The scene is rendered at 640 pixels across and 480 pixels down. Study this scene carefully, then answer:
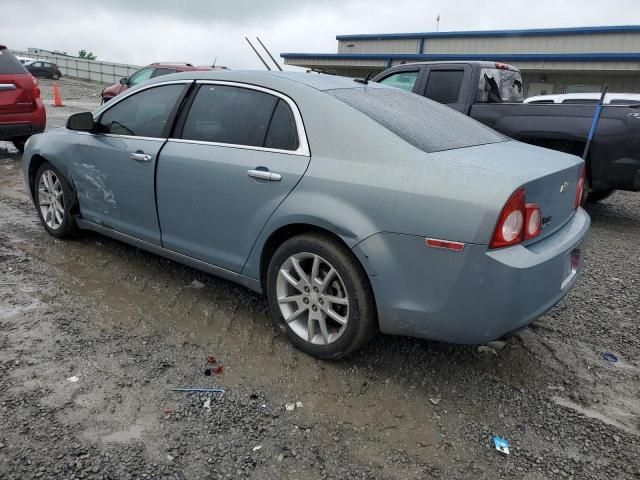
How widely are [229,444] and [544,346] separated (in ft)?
6.95

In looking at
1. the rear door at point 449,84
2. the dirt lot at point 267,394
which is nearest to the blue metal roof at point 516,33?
the rear door at point 449,84

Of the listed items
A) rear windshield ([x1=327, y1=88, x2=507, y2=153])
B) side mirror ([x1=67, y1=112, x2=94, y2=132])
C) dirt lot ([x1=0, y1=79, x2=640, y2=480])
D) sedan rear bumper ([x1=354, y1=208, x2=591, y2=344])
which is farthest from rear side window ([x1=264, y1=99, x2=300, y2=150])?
side mirror ([x1=67, y1=112, x2=94, y2=132])

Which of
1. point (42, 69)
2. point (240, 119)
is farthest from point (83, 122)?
point (42, 69)

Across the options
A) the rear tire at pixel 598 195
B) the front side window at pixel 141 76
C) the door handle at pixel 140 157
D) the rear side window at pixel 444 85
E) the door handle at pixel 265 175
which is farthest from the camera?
the front side window at pixel 141 76

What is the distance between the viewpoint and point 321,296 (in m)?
2.82

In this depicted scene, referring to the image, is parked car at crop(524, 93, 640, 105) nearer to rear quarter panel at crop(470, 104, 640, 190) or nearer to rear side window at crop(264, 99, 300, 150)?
rear quarter panel at crop(470, 104, 640, 190)

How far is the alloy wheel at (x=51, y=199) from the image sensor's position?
452 centimetres

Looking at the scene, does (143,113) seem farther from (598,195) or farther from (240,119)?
(598,195)

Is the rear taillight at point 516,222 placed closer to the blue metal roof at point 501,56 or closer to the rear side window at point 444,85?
the rear side window at point 444,85

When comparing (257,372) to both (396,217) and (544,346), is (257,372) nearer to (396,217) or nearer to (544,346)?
(396,217)

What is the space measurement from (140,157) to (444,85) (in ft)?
15.1

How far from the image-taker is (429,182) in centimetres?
241

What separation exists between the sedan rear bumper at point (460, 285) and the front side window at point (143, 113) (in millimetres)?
1930

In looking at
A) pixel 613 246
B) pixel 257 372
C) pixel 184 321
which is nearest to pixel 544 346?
pixel 257 372
